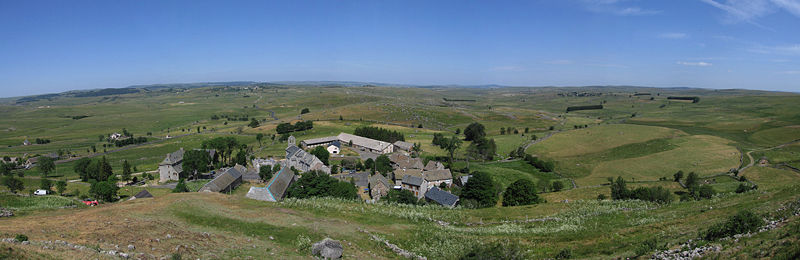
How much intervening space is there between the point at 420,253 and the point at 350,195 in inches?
1100

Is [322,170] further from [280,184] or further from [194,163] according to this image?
[194,163]

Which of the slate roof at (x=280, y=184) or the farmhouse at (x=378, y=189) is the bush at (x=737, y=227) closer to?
the slate roof at (x=280, y=184)

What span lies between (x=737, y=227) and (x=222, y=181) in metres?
64.9

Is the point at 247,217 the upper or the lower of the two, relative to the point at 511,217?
upper

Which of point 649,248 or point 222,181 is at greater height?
point 649,248

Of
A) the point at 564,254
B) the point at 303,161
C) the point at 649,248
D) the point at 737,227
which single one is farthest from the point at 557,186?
the point at 303,161

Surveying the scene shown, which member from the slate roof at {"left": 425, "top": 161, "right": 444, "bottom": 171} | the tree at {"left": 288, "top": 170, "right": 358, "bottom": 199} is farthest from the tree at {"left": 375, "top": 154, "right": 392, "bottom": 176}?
the tree at {"left": 288, "top": 170, "right": 358, "bottom": 199}

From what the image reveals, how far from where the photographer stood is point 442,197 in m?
55.6

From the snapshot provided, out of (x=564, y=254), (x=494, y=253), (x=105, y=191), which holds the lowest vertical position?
(x=105, y=191)

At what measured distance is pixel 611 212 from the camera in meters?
38.1

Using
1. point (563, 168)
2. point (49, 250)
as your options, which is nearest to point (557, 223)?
point (49, 250)

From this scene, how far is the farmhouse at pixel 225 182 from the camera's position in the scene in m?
58.3

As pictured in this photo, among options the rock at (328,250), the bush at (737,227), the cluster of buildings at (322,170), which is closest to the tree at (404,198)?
the cluster of buildings at (322,170)

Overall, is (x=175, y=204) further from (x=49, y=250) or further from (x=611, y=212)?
(x=611, y=212)
